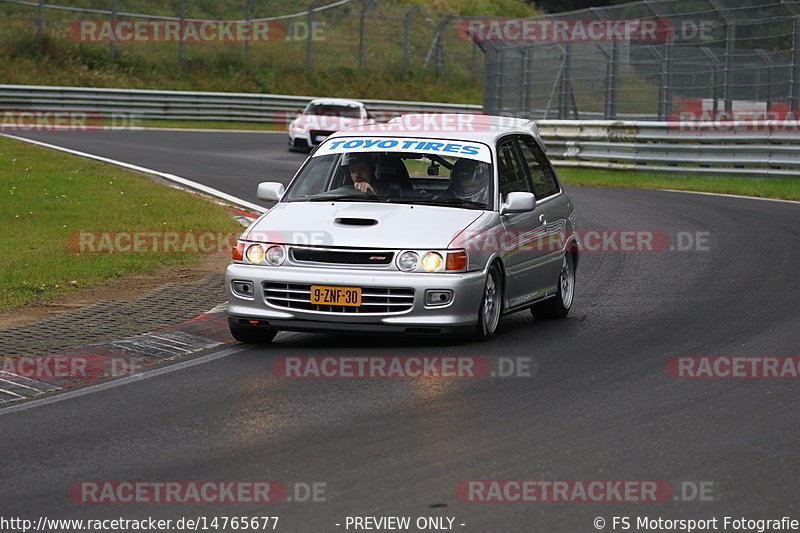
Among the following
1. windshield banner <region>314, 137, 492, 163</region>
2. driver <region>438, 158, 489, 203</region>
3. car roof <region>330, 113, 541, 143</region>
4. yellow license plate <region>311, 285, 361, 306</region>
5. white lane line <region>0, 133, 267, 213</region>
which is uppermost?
car roof <region>330, 113, 541, 143</region>

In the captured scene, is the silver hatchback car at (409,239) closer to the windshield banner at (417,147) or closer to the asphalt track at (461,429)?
the windshield banner at (417,147)

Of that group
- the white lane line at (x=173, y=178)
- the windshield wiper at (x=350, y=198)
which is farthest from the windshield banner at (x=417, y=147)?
the white lane line at (x=173, y=178)

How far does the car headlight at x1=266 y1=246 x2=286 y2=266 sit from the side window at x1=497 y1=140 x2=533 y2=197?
1803mm

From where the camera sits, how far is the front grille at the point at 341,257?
934 centimetres

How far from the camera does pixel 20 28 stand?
4491 centimetres

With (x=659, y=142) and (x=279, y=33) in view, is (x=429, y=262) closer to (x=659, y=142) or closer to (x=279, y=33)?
(x=659, y=142)

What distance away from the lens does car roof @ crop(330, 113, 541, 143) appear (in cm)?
1073

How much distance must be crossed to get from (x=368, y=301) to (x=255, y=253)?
3.08ft

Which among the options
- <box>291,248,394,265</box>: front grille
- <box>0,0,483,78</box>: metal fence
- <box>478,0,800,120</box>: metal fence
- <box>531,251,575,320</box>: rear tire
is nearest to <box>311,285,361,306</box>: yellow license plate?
<box>291,248,394,265</box>: front grille

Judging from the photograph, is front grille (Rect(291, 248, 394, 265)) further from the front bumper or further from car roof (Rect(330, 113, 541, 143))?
car roof (Rect(330, 113, 541, 143))

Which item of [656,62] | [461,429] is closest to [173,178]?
[656,62]

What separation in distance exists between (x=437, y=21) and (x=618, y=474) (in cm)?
4820

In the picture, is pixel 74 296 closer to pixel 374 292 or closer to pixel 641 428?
pixel 374 292

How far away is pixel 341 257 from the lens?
30.8ft
